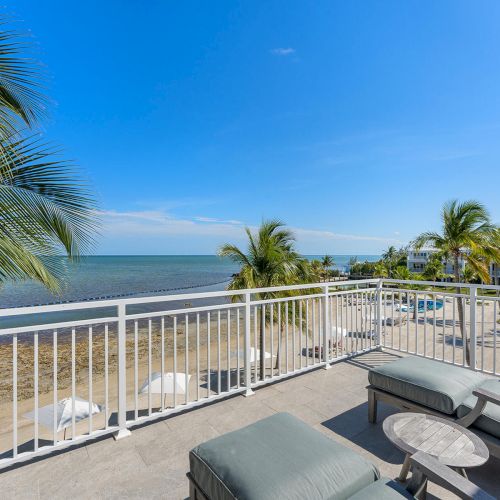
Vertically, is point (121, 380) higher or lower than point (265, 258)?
lower

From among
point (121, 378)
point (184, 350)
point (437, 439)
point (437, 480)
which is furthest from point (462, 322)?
point (184, 350)

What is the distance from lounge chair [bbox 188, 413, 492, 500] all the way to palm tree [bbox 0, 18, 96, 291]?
2.12 metres

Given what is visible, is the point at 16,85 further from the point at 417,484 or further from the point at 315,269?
the point at 315,269

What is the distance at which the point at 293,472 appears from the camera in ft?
4.20

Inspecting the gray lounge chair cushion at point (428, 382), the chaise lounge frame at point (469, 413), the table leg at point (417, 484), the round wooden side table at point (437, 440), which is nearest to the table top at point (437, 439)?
the round wooden side table at point (437, 440)

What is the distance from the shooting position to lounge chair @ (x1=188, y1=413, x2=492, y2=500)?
1189 millimetres

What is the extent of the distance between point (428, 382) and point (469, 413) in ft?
1.06

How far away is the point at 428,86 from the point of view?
23.6 ft

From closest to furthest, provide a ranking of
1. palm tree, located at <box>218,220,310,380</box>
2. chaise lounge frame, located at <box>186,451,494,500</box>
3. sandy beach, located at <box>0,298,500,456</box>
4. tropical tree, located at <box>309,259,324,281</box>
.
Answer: chaise lounge frame, located at <box>186,451,494,500</box>, sandy beach, located at <box>0,298,500,456</box>, palm tree, located at <box>218,220,310,380</box>, tropical tree, located at <box>309,259,324,281</box>

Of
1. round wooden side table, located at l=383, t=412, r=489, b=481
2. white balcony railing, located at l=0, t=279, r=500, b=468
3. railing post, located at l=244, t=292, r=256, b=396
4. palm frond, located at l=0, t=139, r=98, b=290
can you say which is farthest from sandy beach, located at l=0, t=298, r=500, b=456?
palm frond, located at l=0, t=139, r=98, b=290

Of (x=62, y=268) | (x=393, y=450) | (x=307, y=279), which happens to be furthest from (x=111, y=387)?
(x=393, y=450)

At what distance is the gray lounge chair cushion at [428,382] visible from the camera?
6.75 ft

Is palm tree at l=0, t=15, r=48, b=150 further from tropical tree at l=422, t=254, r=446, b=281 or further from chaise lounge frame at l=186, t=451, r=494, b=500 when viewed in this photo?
tropical tree at l=422, t=254, r=446, b=281

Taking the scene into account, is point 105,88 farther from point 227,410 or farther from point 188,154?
point 227,410
